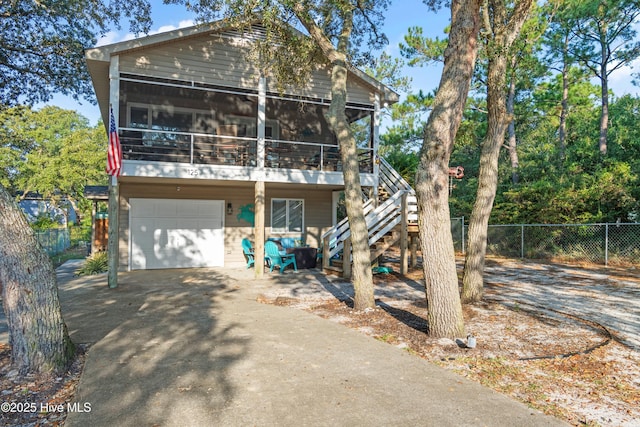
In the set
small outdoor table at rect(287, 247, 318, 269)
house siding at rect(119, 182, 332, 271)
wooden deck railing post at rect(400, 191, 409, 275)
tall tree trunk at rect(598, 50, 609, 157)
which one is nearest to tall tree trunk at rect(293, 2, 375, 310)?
wooden deck railing post at rect(400, 191, 409, 275)

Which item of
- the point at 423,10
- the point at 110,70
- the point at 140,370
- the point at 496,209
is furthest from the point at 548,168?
the point at 140,370

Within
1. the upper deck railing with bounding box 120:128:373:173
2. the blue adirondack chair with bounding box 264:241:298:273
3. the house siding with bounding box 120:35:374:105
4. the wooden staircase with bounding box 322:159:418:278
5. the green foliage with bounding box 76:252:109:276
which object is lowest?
the green foliage with bounding box 76:252:109:276

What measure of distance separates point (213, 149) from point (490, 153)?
8088mm

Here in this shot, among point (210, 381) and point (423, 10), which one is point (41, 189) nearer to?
point (423, 10)

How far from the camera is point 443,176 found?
5188 mm

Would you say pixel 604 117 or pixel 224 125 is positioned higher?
pixel 604 117

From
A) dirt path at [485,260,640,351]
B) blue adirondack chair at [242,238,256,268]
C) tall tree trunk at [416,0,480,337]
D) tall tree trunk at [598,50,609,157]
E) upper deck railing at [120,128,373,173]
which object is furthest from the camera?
tall tree trunk at [598,50,609,157]

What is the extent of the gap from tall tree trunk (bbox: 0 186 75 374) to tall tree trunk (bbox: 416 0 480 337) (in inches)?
169

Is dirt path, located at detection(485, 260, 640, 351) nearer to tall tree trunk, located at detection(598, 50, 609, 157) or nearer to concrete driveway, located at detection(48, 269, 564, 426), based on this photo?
concrete driveway, located at detection(48, 269, 564, 426)

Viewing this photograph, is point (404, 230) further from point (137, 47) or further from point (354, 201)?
→ point (137, 47)

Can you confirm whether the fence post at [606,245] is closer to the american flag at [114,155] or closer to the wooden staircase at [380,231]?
the wooden staircase at [380,231]

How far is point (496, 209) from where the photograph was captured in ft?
55.6

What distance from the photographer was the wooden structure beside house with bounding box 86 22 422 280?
10.2 m

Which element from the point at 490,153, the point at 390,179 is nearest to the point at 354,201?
the point at 490,153
